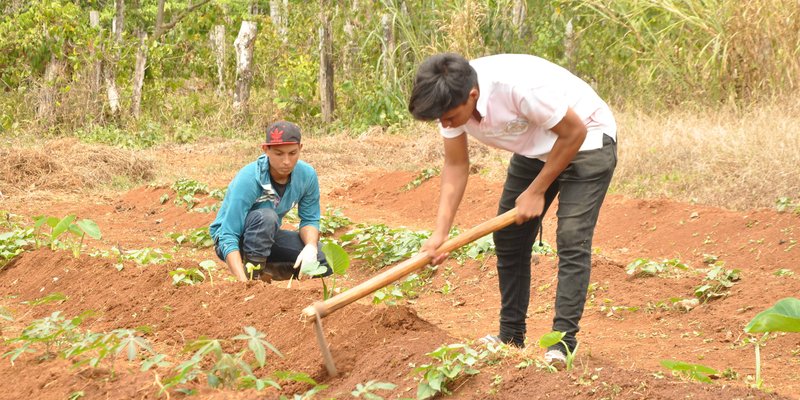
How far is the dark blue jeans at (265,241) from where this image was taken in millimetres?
5582

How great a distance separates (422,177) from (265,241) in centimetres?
517

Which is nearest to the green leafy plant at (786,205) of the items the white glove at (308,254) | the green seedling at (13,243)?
the white glove at (308,254)

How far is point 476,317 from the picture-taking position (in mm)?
5785

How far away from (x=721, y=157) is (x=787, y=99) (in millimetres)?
1805

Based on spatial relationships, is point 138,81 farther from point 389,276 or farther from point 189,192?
point 389,276

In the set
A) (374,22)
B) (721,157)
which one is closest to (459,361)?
(721,157)

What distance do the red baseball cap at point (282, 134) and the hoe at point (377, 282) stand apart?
5.11 ft

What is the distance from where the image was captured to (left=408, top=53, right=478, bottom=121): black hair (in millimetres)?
3547

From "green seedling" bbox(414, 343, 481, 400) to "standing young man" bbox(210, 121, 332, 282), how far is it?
183 cm

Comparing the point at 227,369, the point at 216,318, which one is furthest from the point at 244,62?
the point at 227,369

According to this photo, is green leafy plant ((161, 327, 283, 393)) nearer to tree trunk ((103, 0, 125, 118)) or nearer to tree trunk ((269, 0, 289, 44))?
tree trunk ((103, 0, 125, 118))

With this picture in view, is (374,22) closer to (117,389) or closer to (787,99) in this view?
(787,99)

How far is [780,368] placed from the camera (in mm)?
4387

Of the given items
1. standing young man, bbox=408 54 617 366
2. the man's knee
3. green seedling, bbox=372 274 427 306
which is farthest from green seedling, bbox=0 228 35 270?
standing young man, bbox=408 54 617 366
